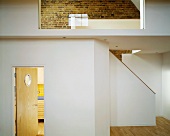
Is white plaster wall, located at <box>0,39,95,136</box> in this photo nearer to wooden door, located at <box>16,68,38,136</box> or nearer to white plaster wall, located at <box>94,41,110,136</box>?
white plaster wall, located at <box>94,41,110,136</box>

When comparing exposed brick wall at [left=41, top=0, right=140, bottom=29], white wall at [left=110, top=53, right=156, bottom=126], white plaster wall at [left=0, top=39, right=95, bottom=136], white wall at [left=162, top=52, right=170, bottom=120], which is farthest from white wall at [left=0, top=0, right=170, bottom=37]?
white wall at [left=162, top=52, right=170, bottom=120]

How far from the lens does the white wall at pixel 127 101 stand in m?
6.69

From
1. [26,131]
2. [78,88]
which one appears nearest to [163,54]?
[78,88]

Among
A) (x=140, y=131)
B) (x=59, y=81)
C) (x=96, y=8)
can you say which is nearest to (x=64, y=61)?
(x=59, y=81)

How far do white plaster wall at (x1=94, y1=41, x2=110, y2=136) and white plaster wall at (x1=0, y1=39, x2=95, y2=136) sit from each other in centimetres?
15

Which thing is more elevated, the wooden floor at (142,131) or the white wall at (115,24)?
the white wall at (115,24)

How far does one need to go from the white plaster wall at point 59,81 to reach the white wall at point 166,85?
4.34m

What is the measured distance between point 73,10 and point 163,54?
404 centimetres

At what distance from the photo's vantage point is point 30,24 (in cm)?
435

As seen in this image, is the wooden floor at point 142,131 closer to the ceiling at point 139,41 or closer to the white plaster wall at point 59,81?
the white plaster wall at point 59,81

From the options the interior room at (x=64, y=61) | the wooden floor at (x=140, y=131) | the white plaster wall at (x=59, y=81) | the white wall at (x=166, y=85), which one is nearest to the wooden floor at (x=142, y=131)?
the wooden floor at (x=140, y=131)

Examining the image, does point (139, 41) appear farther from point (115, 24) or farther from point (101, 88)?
point (101, 88)

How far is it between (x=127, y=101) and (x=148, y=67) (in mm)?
2198

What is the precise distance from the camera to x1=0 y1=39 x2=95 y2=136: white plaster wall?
4.58 m
